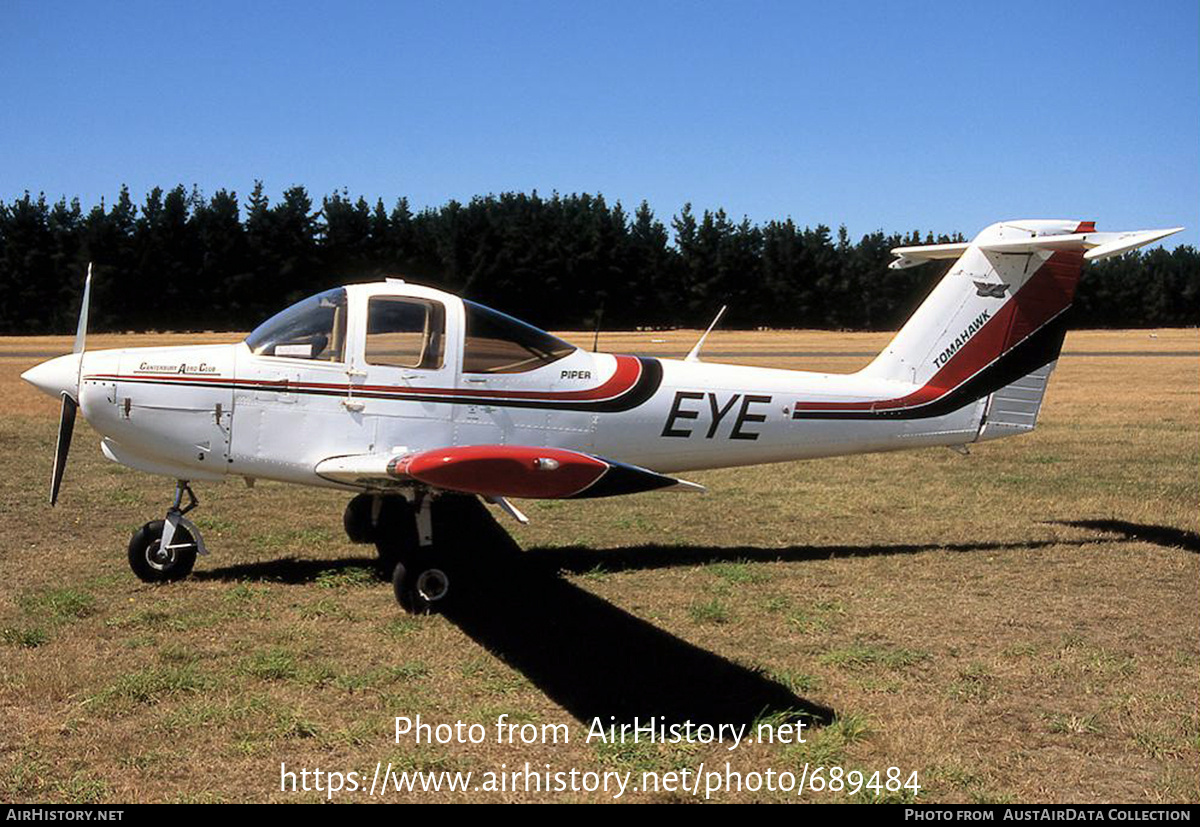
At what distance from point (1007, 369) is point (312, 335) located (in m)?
6.33

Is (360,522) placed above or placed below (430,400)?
below

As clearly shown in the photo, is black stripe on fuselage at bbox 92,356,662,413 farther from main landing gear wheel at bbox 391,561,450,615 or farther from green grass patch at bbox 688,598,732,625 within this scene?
green grass patch at bbox 688,598,732,625

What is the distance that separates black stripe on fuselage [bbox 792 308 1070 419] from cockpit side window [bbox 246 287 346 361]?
526 cm

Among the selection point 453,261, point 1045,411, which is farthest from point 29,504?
point 453,261

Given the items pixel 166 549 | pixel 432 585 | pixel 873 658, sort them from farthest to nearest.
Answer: pixel 166 549, pixel 432 585, pixel 873 658

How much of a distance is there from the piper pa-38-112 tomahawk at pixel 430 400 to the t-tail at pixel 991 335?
0.09 ft

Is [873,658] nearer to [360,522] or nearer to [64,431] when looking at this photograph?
[360,522]

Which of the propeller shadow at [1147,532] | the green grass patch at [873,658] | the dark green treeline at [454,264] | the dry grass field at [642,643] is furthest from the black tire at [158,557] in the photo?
the dark green treeline at [454,264]

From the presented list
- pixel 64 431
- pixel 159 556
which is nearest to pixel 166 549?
pixel 159 556

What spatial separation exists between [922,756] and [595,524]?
599cm

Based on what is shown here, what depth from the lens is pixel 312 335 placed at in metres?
7.70

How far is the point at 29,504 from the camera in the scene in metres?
10.9

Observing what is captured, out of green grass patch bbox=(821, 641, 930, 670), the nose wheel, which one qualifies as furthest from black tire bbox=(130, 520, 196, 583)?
green grass patch bbox=(821, 641, 930, 670)

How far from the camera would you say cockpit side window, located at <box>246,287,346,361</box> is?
7672 millimetres
